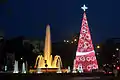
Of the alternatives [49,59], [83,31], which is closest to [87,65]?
[83,31]

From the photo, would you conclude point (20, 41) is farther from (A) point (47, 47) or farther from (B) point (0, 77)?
(B) point (0, 77)

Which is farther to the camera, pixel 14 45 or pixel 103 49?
pixel 103 49

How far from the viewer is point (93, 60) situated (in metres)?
33.8

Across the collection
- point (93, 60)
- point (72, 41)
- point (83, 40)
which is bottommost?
point (93, 60)

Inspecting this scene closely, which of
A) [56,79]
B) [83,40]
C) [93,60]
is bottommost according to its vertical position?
[56,79]

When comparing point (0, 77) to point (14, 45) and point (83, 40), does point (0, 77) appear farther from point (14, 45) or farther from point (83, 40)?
point (14, 45)

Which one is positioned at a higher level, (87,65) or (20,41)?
(20,41)

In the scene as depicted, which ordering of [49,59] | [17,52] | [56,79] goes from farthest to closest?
[17,52], [49,59], [56,79]

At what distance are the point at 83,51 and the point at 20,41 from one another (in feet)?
96.4

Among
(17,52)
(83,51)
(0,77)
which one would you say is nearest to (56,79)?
(0,77)

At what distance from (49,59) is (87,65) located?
6.47m

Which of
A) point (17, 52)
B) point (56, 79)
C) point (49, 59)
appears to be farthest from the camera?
point (17, 52)

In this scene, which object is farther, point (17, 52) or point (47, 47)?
point (17, 52)

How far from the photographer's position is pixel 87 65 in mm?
33531
